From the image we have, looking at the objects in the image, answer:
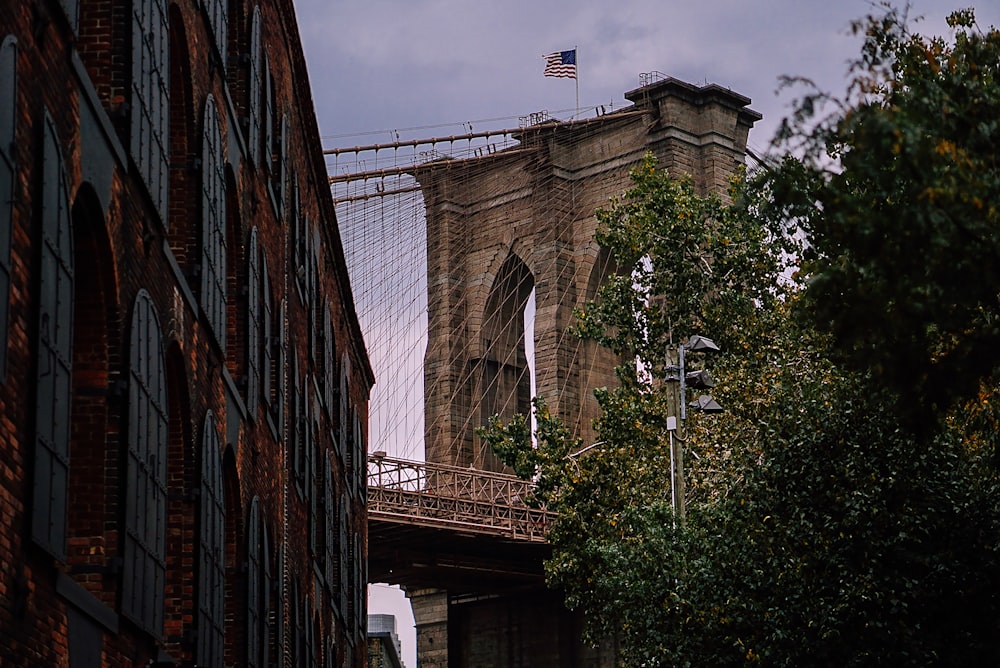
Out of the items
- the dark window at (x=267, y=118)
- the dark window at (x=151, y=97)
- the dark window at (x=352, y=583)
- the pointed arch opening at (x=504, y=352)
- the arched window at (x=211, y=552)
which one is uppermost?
the pointed arch opening at (x=504, y=352)

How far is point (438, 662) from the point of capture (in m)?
73.6

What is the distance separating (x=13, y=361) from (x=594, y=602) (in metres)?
29.1

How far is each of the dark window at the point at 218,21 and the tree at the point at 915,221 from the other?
6.15m

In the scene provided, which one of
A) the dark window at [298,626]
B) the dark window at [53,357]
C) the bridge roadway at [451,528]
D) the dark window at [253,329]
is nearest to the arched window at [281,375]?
the dark window at [253,329]

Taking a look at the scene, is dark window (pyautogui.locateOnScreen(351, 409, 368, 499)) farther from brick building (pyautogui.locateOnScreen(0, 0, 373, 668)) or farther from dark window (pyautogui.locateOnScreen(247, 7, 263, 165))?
dark window (pyautogui.locateOnScreen(247, 7, 263, 165))

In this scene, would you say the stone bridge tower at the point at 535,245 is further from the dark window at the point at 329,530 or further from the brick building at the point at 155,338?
the brick building at the point at 155,338

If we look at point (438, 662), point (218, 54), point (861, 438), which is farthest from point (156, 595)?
point (438, 662)

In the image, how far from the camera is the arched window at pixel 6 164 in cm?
909

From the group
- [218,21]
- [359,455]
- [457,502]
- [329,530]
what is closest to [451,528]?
[457,502]

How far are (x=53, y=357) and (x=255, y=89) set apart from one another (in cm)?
1072

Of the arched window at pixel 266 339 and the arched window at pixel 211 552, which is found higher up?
the arched window at pixel 266 339

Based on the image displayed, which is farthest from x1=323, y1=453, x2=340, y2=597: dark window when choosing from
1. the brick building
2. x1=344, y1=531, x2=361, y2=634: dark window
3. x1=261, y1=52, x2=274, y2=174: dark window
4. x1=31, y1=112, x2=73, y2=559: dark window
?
x1=31, y1=112, x2=73, y2=559: dark window

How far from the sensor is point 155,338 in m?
13.3

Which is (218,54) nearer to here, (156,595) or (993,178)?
(156,595)
